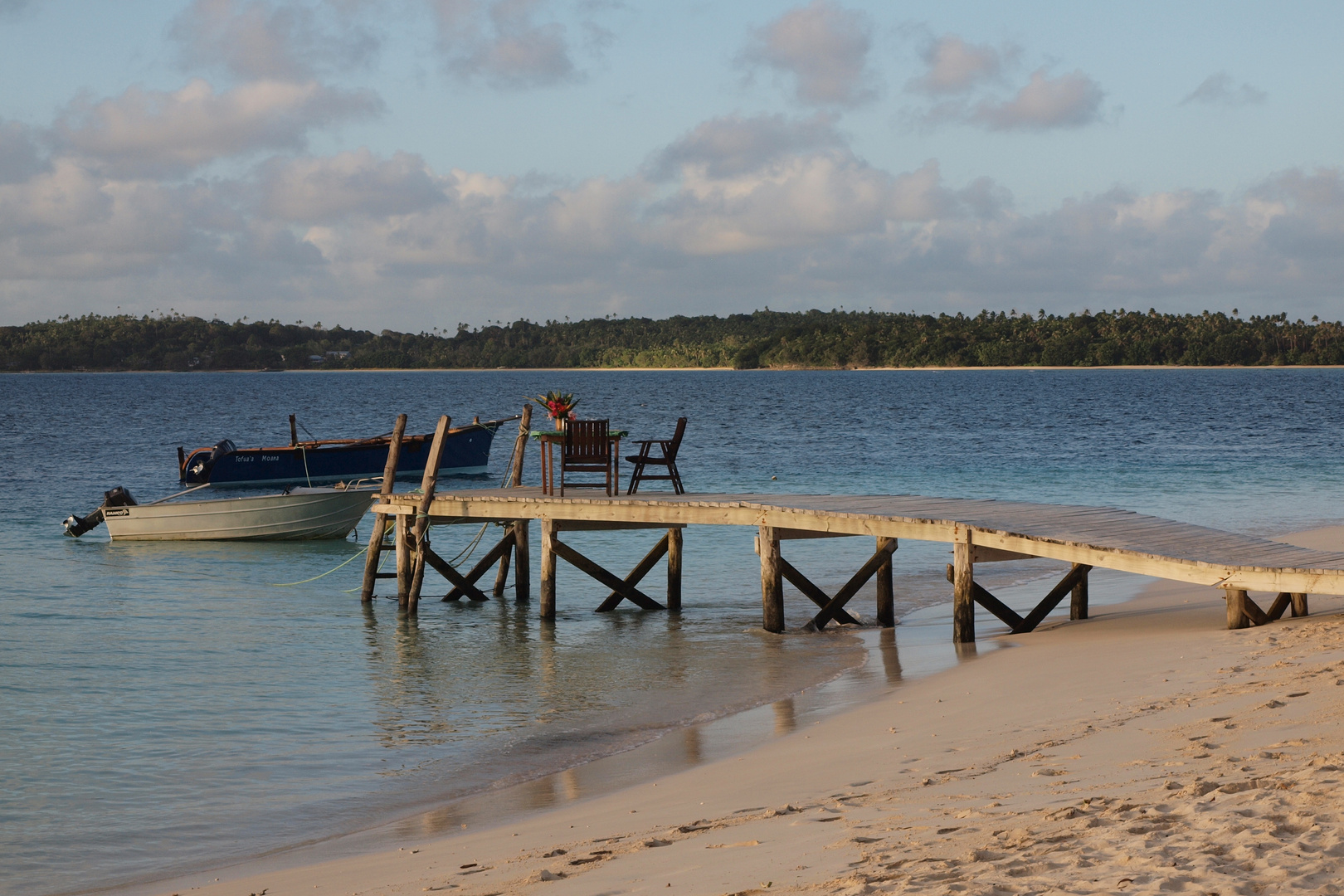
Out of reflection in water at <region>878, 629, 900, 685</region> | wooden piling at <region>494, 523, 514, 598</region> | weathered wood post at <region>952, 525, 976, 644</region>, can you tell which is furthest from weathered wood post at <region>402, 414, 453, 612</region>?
→ weathered wood post at <region>952, 525, 976, 644</region>

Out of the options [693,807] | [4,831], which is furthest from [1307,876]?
[4,831]

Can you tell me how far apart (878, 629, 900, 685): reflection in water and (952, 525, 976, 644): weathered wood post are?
0.70 m

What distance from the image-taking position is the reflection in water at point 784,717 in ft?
30.3

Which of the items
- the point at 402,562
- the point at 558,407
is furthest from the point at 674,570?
the point at 402,562

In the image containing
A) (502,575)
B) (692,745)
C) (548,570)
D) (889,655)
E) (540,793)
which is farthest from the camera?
(502,575)

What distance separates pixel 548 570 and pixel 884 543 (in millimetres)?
4276

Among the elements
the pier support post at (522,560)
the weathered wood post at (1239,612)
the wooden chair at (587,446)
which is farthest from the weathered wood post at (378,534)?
the weathered wood post at (1239,612)

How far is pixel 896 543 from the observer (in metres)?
13.2

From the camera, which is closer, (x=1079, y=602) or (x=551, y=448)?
(x=1079, y=602)

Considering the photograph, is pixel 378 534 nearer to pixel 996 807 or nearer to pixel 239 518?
pixel 239 518

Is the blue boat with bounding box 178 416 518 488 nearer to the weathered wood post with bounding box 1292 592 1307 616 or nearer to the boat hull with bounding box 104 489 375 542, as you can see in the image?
the boat hull with bounding box 104 489 375 542

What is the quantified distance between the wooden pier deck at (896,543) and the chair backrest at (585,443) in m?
Answer: 0.50

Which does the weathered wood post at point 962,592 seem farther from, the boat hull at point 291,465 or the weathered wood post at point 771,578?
the boat hull at point 291,465

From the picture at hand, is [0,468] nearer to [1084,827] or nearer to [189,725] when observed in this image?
[189,725]
